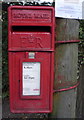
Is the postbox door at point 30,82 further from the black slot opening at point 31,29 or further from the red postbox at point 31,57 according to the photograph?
the black slot opening at point 31,29

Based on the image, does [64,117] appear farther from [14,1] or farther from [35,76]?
[14,1]

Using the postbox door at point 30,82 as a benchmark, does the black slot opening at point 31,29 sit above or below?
above

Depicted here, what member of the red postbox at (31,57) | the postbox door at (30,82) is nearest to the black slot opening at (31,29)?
the red postbox at (31,57)

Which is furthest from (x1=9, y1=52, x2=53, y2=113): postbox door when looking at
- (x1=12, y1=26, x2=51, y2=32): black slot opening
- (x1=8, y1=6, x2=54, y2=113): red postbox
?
(x1=12, y1=26, x2=51, y2=32): black slot opening

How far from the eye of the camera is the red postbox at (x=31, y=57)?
1822 millimetres

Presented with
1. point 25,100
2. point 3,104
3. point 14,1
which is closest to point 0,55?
point 14,1

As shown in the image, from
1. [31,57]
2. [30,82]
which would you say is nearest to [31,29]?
[31,57]

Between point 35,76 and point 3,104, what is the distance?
2746 millimetres

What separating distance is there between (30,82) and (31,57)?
0.25 metres

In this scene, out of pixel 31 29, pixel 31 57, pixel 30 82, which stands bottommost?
pixel 30 82

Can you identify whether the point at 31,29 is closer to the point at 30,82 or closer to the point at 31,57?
the point at 31,57

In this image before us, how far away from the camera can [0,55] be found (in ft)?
12.2

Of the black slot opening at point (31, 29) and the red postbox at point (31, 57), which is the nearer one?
the red postbox at point (31, 57)

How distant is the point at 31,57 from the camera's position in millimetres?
1867
